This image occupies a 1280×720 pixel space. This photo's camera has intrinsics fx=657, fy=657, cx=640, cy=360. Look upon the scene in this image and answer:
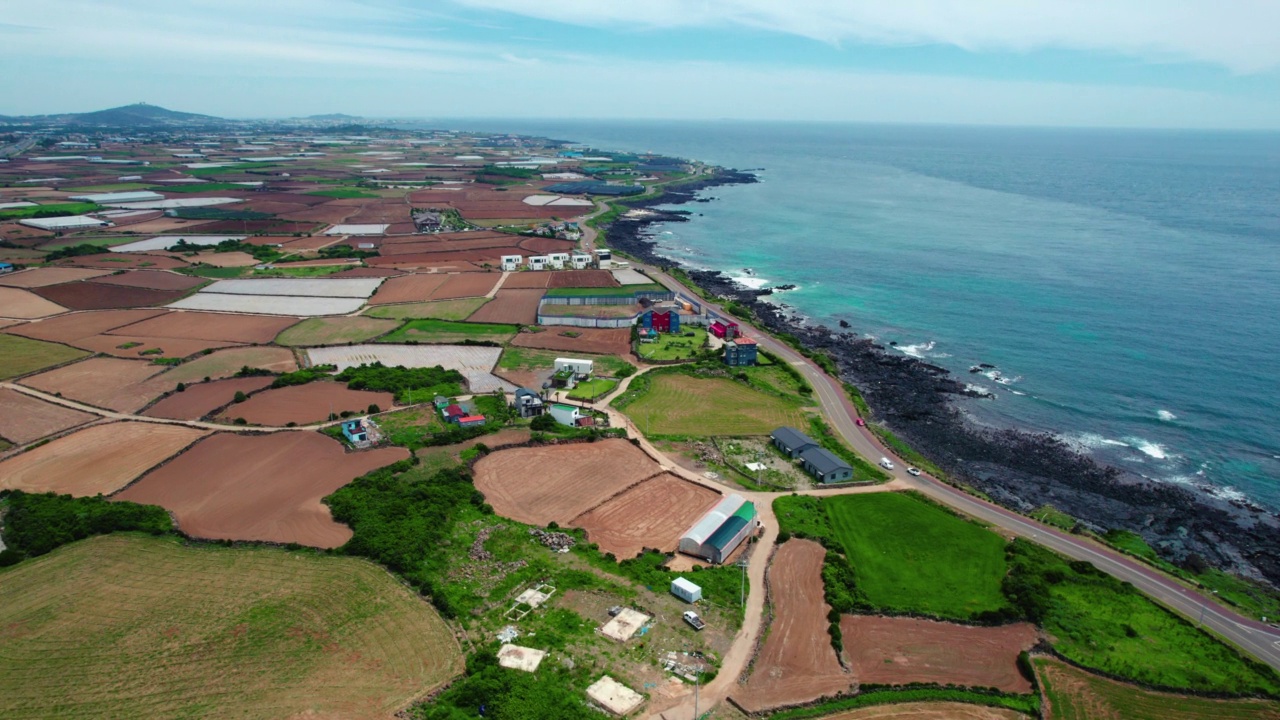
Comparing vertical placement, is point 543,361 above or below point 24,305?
below

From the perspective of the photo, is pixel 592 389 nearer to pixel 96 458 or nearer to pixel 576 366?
pixel 576 366

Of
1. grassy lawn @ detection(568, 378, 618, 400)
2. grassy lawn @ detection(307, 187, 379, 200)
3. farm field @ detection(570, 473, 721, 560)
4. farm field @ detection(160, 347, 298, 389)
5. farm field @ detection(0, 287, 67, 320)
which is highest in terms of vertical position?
grassy lawn @ detection(307, 187, 379, 200)

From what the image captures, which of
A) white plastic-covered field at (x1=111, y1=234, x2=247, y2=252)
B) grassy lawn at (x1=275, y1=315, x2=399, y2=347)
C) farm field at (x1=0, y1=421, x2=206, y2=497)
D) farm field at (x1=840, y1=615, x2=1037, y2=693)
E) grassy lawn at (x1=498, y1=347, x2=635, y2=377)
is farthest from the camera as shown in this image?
white plastic-covered field at (x1=111, y1=234, x2=247, y2=252)

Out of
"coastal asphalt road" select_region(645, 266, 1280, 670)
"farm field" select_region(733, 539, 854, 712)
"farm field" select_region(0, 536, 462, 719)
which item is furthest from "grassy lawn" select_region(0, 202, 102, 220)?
"farm field" select_region(733, 539, 854, 712)

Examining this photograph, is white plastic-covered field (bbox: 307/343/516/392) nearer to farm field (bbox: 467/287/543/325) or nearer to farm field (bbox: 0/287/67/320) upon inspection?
farm field (bbox: 467/287/543/325)

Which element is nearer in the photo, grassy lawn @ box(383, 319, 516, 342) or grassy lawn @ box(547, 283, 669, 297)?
grassy lawn @ box(383, 319, 516, 342)

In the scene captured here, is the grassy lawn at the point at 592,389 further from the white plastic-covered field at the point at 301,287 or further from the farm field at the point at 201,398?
the white plastic-covered field at the point at 301,287

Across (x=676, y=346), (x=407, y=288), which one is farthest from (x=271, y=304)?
(x=676, y=346)
